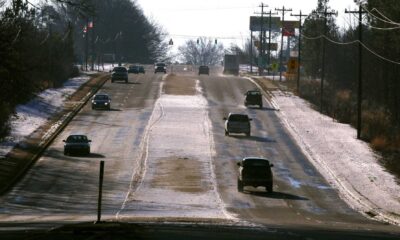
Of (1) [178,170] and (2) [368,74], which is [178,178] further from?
(2) [368,74]

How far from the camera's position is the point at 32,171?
62406 millimetres

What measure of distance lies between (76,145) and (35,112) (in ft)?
82.8

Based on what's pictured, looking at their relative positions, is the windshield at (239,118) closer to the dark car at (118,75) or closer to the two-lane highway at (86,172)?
the two-lane highway at (86,172)

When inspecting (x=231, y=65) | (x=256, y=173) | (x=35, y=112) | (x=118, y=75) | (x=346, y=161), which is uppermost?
(x=118, y=75)

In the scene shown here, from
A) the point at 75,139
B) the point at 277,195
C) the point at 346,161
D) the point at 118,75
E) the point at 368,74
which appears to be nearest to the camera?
the point at 277,195

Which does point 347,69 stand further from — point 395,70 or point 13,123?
point 13,123

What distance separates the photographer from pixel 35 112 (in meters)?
93.5

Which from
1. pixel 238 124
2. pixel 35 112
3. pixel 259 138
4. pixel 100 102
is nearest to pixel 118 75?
pixel 100 102

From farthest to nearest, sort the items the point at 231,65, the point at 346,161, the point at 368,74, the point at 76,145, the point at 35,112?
the point at 231,65
the point at 368,74
the point at 35,112
the point at 346,161
the point at 76,145

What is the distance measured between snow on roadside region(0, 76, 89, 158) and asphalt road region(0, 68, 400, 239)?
2.95 meters

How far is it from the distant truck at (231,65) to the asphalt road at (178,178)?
5595 cm

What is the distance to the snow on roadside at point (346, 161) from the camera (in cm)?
5249

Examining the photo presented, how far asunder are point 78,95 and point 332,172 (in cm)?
4972

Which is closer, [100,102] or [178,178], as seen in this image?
[178,178]
